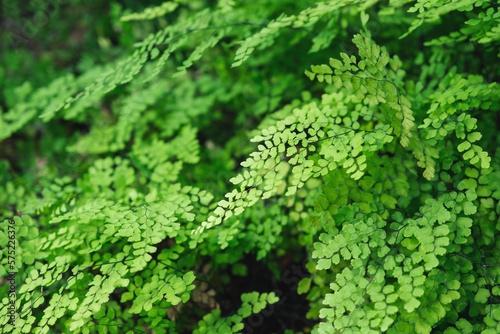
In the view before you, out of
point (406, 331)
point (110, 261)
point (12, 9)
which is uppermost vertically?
point (12, 9)

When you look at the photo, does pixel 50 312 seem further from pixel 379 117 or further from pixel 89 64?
pixel 89 64

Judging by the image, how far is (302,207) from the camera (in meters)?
1.86

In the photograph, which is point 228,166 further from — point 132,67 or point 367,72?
point 367,72

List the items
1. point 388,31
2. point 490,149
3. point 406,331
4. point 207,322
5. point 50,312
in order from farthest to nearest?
point 388,31, point 490,149, point 207,322, point 50,312, point 406,331

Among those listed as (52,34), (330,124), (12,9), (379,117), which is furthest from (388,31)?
(12,9)

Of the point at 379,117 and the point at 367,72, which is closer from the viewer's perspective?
the point at 367,72

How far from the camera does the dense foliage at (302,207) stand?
1.40 metres

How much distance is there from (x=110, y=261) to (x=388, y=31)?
7.14ft

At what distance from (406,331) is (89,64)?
3.43m

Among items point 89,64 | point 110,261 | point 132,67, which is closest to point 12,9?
point 89,64

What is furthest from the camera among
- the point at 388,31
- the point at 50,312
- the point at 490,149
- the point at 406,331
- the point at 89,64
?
the point at 89,64

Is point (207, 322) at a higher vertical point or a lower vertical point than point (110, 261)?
lower

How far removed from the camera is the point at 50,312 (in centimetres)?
147

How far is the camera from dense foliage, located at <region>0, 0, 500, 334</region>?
140 cm
